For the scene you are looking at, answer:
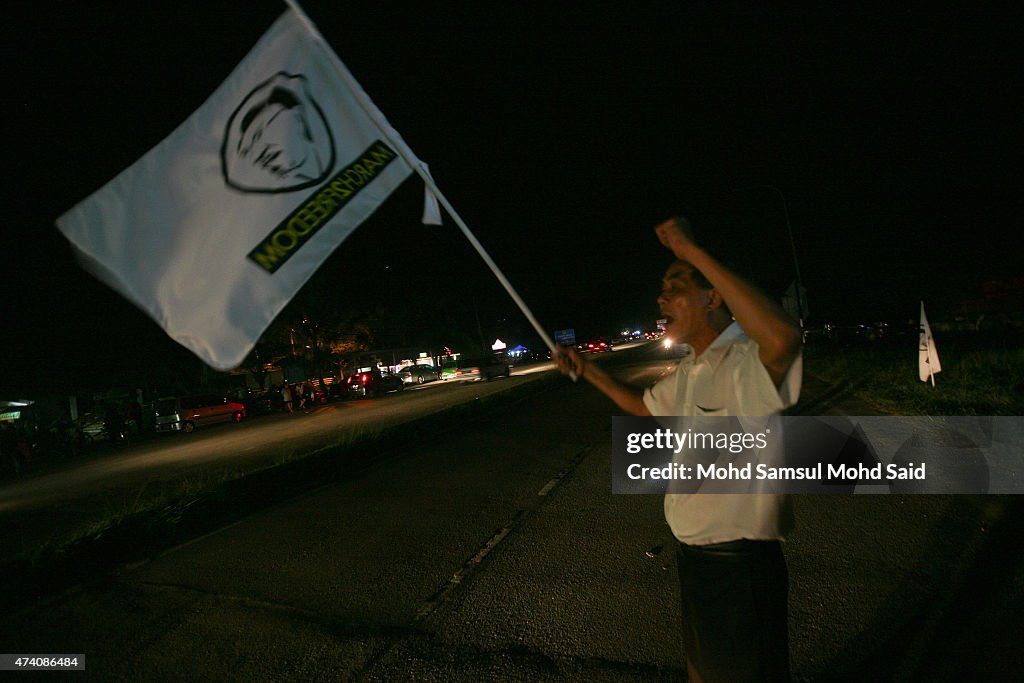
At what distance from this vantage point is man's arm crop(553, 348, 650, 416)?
2529 millimetres

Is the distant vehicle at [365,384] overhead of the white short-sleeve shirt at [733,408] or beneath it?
beneath

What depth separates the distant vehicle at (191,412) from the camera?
Result: 23.3 m

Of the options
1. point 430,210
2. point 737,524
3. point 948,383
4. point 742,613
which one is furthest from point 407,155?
point 948,383

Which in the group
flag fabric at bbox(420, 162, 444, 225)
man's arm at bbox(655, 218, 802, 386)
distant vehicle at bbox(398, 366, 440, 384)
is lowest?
distant vehicle at bbox(398, 366, 440, 384)

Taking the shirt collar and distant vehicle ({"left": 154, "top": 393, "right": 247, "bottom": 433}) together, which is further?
distant vehicle ({"left": 154, "top": 393, "right": 247, "bottom": 433})

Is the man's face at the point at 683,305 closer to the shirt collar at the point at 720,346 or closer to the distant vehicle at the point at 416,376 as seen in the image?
the shirt collar at the point at 720,346

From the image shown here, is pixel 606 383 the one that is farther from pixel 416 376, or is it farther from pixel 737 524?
pixel 416 376

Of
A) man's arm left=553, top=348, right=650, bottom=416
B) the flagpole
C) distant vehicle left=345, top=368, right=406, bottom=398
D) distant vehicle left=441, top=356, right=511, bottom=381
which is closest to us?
man's arm left=553, top=348, right=650, bottom=416

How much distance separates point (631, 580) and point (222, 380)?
44.1 metres

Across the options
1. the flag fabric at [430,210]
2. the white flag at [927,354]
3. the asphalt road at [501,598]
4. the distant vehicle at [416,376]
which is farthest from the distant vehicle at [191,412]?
the white flag at [927,354]

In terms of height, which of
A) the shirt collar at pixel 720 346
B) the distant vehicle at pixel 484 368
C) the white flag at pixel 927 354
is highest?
the shirt collar at pixel 720 346

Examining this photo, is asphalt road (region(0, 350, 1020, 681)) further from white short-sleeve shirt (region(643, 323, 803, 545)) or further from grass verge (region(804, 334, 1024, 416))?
grass verge (region(804, 334, 1024, 416))

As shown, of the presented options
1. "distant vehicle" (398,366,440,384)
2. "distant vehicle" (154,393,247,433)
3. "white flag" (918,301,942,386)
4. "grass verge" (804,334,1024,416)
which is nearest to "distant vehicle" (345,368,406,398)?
"distant vehicle" (154,393,247,433)

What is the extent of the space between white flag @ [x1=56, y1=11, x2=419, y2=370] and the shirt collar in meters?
1.95
